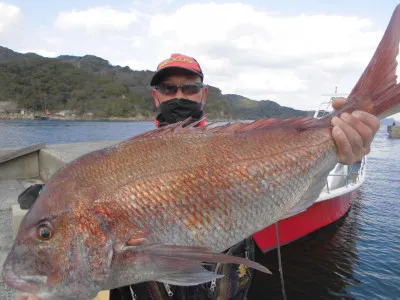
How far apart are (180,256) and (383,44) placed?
181 cm

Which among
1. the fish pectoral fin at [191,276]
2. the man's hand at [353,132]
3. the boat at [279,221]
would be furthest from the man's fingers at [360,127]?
the boat at [279,221]

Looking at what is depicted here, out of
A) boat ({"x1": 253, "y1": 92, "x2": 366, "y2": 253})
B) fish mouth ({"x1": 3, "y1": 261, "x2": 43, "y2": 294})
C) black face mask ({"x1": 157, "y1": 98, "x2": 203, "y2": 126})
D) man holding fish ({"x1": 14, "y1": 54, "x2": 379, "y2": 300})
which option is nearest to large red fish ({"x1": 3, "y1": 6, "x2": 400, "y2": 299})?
fish mouth ({"x1": 3, "y1": 261, "x2": 43, "y2": 294})

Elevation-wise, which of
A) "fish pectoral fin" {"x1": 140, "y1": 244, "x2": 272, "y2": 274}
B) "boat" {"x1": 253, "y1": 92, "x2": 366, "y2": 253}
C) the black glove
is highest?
"fish pectoral fin" {"x1": 140, "y1": 244, "x2": 272, "y2": 274}

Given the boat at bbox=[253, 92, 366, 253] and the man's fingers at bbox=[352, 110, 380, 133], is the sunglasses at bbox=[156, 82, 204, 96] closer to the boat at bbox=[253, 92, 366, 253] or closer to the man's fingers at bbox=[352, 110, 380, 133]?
the man's fingers at bbox=[352, 110, 380, 133]

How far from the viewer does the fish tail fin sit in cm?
192

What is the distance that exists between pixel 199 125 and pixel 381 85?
4.67ft

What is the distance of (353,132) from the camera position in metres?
2.06

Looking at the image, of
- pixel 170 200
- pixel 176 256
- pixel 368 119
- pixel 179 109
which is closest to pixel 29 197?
pixel 179 109

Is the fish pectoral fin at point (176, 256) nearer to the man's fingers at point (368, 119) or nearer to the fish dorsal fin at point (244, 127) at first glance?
the fish dorsal fin at point (244, 127)

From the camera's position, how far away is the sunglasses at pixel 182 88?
9.10ft

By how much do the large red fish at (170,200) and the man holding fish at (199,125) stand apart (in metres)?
0.13

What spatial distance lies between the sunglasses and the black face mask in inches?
3.8

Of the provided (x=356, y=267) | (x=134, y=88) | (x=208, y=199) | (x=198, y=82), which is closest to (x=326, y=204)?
(x=356, y=267)

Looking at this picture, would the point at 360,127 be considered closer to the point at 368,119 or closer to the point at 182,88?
the point at 368,119
